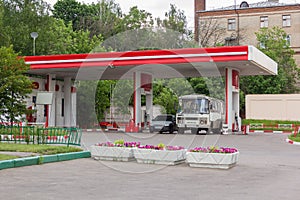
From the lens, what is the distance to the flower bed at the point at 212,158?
1234cm

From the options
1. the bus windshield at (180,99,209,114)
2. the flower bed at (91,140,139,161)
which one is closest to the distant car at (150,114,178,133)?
the bus windshield at (180,99,209,114)

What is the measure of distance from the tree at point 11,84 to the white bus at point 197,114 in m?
12.2

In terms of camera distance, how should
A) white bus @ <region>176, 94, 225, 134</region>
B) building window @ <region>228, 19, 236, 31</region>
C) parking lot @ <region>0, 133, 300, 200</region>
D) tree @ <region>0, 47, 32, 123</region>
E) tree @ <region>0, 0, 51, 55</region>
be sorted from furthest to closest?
building window @ <region>228, 19, 236, 31</region> → tree @ <region>0, 0, 51, 55</region> → white bus @ <region>176, 94, 225, 134</region> → tree @ <region>0, 47, 32, 123</region> → parking lot @ <region>0, 133, 300, 200</region>

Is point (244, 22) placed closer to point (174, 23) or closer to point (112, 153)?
point (174, 23)

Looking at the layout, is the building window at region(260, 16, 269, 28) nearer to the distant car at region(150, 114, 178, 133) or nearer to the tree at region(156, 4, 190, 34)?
the tree at region(156, 4, 190, 34)

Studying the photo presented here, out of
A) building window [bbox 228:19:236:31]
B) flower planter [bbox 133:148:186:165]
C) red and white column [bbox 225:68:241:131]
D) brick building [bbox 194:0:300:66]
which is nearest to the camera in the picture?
flower planter [bbox 133:148:186:165]

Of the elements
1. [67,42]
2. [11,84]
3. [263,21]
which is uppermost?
[263,21]

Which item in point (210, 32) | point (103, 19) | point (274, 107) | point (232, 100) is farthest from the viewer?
point (210, 32)

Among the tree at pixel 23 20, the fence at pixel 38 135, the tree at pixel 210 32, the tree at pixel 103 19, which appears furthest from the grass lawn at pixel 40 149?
the tree at pixel 210 32

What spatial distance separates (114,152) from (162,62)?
17289 millimetres

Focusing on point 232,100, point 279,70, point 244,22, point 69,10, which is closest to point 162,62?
point 232,100

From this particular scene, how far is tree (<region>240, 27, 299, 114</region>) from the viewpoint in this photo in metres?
Answer: 51.4

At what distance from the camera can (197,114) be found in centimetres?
3025

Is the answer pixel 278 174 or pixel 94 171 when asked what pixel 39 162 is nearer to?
pixel 94 171
